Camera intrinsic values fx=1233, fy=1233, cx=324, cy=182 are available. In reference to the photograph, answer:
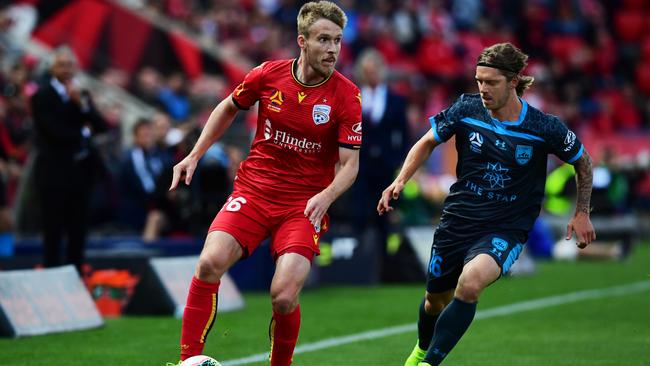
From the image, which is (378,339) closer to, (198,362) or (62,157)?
(198,362)

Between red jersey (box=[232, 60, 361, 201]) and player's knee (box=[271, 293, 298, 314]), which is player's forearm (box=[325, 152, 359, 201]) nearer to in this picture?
red jersey (box=[232, 60, 361, 201])

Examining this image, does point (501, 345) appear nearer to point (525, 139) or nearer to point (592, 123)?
point (525, 139)

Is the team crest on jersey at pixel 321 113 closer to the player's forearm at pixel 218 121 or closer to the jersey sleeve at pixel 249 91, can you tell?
the jersey sleeve at pixel 249 91

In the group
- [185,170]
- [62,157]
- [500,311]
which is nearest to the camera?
[185,170]

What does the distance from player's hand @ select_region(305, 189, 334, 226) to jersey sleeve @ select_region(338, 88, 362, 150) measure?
1.23ft

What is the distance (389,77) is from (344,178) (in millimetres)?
18108

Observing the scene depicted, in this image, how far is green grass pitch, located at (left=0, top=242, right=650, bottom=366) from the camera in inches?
348

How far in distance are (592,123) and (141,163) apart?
1586 centimetres

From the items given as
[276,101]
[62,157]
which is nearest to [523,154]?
[276,101]

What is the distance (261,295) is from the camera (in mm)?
13602

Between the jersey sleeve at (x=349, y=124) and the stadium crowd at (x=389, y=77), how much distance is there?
5698mm

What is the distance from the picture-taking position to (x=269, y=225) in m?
7.46

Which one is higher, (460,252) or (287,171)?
(287,171)

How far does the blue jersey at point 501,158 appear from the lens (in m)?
7.56
